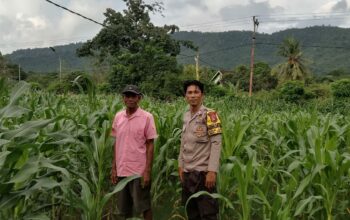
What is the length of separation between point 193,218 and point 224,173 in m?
0.45

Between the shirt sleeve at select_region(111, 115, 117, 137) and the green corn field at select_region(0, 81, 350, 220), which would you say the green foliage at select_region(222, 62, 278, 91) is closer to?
the green corn field at select_region(0, 81, 350, 220)

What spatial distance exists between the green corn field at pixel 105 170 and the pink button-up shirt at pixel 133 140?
0.48 feet

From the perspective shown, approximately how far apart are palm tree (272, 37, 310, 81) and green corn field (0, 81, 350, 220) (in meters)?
37.9

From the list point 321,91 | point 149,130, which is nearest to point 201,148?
point 149,130

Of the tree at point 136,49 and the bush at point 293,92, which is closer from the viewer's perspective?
the tree at point 136,49

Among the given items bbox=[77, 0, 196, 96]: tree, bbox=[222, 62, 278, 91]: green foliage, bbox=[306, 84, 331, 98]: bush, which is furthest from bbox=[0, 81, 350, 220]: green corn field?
bbox=[222, 62, 278, 91]: green foliage

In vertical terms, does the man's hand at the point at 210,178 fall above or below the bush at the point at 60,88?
below

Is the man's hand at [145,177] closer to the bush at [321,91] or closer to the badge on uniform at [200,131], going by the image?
the badge on uniform at [200,131]

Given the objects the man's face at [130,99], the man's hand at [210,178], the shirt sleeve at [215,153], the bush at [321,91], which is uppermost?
the man's face at [130,99]

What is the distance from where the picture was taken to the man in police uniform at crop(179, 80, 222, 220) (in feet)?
11.3

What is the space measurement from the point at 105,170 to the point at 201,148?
1198mm

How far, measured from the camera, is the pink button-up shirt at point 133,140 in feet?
12.2

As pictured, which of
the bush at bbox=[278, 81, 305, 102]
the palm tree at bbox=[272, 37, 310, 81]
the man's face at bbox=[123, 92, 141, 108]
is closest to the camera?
the man's face at bbox=[123, 92, 141, 108]

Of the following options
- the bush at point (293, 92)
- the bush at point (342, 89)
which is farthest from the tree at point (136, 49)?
the bush at point (342, 89)
